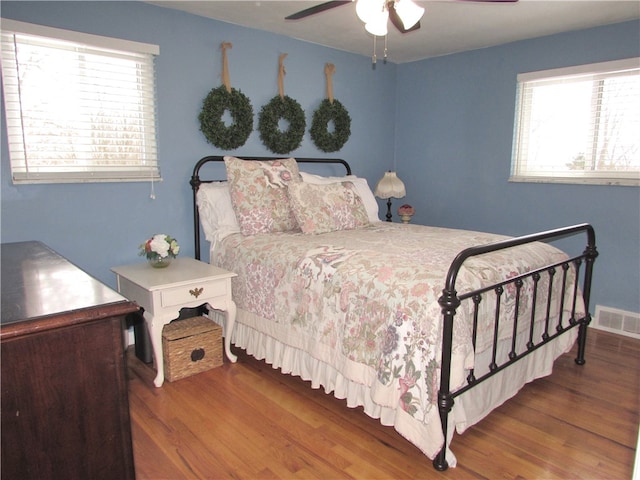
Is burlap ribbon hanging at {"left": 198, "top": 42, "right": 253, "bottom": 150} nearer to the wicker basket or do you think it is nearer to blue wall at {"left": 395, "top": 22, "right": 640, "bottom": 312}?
the wicker basket

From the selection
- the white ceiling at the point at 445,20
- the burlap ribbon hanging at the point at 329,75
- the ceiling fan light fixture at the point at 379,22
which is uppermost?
the white ceiling at the point at 445,20

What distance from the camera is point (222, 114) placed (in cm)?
315

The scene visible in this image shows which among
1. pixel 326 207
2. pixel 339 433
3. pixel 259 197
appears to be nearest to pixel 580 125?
pixel 326 207

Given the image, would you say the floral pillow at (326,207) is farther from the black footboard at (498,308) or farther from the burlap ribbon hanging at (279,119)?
the black footboard at (498,308)

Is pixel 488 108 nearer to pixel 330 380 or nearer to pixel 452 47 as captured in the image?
pixel 452 47

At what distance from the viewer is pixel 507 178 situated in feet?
12.3

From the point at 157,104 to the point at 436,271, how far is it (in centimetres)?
212

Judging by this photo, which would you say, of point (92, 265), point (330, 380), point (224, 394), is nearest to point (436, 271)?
point (330, 380)

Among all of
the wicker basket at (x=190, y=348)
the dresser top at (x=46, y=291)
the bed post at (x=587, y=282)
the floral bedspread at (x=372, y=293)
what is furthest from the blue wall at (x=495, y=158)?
the dresser top at (x=46, y=291)

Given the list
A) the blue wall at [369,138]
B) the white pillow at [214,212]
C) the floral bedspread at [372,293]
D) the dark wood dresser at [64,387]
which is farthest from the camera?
the white pillow at [214,212]

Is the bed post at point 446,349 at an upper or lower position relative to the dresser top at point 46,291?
lower

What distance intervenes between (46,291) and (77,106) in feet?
6.44

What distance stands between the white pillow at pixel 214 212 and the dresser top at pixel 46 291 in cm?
152

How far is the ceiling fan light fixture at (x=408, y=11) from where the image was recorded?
1.81 metres
